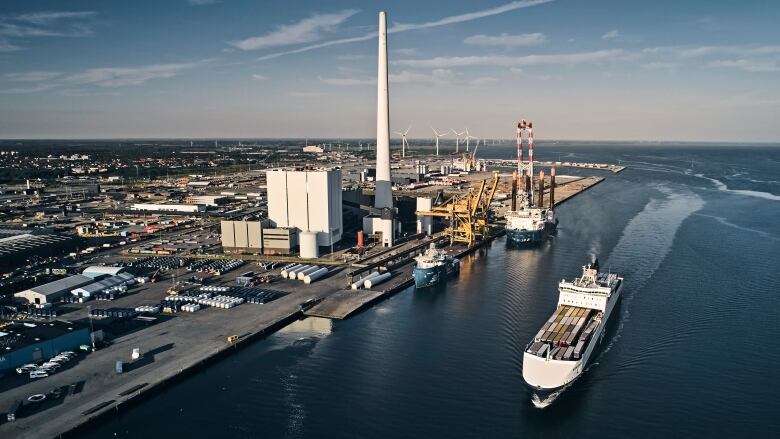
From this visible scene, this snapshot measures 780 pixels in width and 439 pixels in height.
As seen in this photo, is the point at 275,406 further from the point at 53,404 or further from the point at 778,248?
the point at 778,248

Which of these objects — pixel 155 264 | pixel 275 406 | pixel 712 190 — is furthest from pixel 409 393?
pixel 712 190

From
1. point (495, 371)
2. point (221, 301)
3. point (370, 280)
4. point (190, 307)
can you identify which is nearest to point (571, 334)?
point (495, 371)

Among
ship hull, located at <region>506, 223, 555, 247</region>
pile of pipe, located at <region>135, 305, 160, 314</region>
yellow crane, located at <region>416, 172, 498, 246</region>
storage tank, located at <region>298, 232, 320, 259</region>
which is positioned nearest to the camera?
pile of pipe, located at <region>135, 305, 160, 314</region>

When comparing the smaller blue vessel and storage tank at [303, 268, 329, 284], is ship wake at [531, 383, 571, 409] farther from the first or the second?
storage tank at [303, 268, 329, 284]

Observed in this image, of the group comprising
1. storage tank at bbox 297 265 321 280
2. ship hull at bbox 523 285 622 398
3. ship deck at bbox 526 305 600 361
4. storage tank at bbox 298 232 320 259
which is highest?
storage tank at bbox 298 232 320 259

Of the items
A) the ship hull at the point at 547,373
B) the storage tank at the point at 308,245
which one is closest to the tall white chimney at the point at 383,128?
the storage tank at the point at 308,245

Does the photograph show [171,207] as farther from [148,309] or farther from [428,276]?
[428,276]

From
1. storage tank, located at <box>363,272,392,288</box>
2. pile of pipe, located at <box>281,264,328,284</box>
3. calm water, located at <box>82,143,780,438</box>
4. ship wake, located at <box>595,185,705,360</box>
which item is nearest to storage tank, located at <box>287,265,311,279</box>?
pile of pipe, located at <box>281,264,328,284</box>
